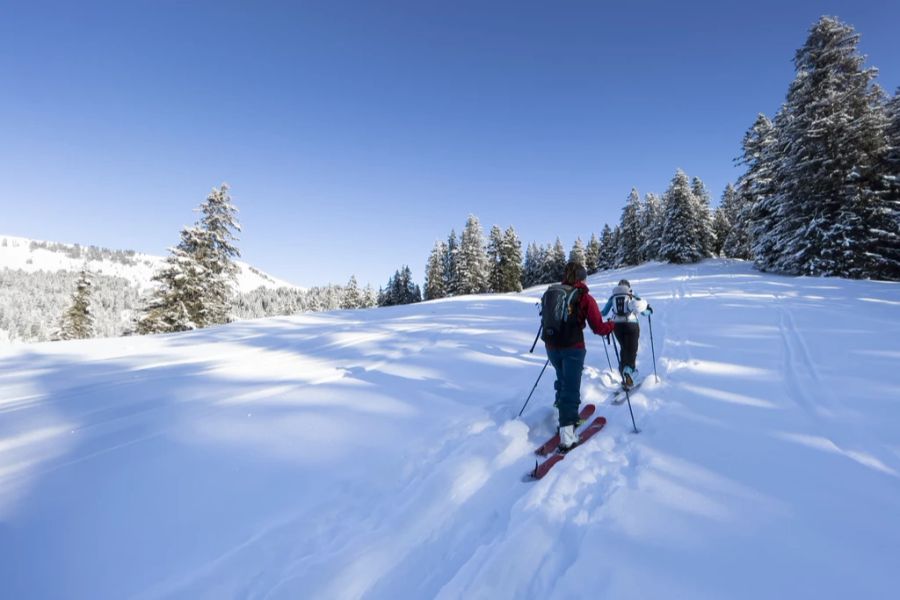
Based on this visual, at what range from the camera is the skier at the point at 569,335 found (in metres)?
4.81

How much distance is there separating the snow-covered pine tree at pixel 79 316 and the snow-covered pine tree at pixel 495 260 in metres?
42.6

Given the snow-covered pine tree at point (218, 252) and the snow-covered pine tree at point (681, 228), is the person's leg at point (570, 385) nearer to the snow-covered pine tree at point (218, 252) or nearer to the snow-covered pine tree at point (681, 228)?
the snow-covered pine tree at point (218, 252)

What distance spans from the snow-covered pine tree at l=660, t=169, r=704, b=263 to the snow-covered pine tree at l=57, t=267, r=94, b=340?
5735 cm

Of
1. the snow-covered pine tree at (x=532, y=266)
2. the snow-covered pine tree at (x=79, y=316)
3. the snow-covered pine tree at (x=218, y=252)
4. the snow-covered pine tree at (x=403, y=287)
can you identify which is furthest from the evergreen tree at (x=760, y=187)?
the snow-covered pine tree at (x=79, y=316)

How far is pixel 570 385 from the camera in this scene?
4.86 m

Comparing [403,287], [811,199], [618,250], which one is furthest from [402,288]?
[811,199]

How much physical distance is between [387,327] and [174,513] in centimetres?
958

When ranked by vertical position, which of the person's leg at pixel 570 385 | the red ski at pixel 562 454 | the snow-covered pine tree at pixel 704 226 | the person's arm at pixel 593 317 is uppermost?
the snow-covered pine tree at pixel 704 226

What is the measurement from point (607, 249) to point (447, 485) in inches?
2636

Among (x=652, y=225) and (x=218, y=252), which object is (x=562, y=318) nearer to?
(x=218, y=252)

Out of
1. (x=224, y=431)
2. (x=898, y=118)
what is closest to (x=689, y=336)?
(x=224, y=431)

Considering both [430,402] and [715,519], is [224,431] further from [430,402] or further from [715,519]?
[715,519]

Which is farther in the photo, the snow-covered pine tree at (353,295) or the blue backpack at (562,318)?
the snow-covered pine tree at (353,295)

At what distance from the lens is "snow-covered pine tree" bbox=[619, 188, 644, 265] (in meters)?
54.4
